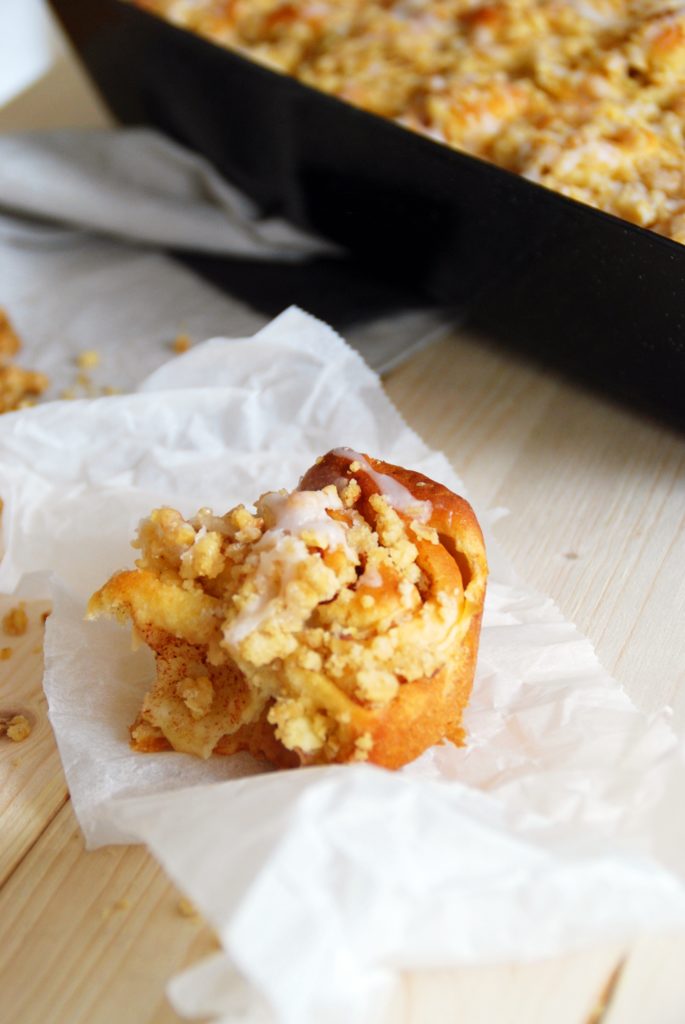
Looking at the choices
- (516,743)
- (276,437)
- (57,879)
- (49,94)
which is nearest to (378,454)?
(276,437)

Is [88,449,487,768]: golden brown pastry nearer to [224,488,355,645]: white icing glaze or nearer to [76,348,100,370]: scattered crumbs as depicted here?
[224,488,355,645]: white icing glaze

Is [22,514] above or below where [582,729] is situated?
above

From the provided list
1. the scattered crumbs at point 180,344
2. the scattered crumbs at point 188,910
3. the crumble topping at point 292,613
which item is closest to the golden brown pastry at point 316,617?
the crumble topping at point 292,613

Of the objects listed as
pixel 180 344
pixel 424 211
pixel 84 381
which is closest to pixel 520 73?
pixel 424 211

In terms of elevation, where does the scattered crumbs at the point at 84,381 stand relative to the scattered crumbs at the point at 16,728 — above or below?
below

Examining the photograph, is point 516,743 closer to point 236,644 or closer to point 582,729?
point 582,729

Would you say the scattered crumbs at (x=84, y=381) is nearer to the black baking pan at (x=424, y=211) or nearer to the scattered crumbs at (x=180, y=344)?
the scattered crumbs at (x=180, y=344)

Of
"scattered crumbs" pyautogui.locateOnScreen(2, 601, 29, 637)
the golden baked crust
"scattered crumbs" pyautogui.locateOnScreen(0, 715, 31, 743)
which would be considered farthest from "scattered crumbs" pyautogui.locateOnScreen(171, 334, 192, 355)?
"scattered crumbs" pyautogui.locateOnScreen(0, 715, 31, 743)
